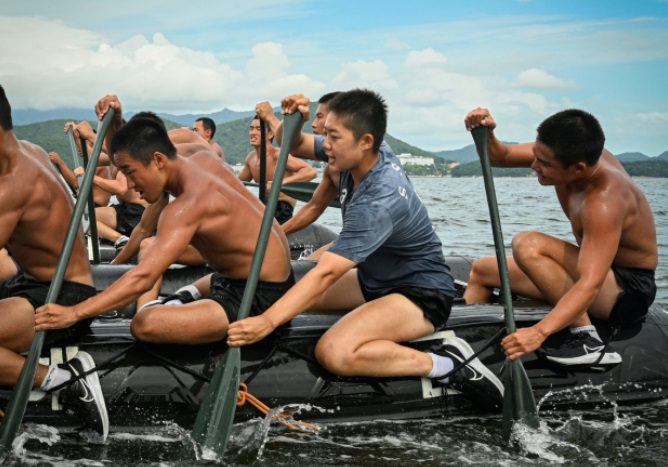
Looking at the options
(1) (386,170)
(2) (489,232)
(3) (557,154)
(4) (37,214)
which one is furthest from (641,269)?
(2) (489,232)

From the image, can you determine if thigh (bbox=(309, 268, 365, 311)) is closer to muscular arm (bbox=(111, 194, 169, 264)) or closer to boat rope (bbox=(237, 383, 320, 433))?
boat rope (bbox=(237, 383, 320, 433))

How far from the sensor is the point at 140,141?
202 inches

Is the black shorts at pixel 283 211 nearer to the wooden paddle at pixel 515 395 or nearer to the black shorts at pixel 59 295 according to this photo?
the black shorts at pixel 59 295

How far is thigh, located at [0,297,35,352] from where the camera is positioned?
5.04 m

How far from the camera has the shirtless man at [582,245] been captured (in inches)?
209

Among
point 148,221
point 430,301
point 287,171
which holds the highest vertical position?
point 287,171

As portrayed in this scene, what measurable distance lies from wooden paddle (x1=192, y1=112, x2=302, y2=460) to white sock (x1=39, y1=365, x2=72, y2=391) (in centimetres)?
82

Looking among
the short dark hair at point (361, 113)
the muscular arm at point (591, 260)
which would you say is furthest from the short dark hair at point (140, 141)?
the muscular arm at point (591, 260)

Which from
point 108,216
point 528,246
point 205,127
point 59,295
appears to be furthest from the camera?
point 205,127

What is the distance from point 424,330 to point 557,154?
1381 mm

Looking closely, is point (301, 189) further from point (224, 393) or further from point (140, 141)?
point (224, 393)

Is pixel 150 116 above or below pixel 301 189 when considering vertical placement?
above

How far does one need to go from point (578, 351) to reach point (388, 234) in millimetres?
1612

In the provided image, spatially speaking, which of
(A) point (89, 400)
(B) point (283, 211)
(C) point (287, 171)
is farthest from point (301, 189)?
(A) point (89, 400)
